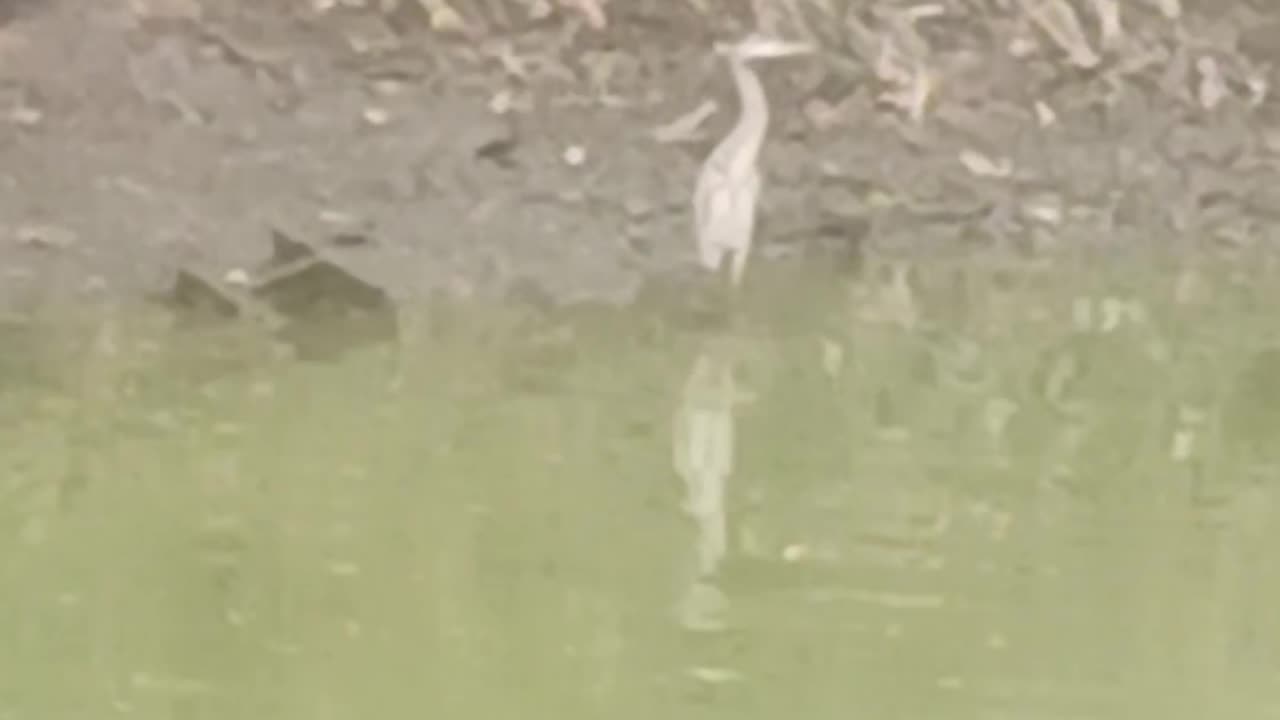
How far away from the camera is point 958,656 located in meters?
1.80

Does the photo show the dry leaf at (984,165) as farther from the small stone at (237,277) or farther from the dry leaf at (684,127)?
the small stone at (237,277)

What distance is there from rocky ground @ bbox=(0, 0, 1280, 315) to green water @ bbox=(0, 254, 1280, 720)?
0.21m

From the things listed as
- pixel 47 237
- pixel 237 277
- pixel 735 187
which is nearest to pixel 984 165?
pixel 735 187

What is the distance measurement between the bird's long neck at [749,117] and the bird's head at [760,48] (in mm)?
37

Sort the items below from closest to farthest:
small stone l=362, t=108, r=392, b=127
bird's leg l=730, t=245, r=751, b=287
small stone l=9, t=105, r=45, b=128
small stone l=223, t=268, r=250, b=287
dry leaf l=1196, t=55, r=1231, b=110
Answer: small stone l=223, t=268, r=250, b=287 < bird's leg l=730, t=245, r=751, b=287 < small stone l=9, t=105, r=45, b=128 < small stone l=362, t=108, r=392, b=127 < dry leaf l=1196, t=55, r=1231, b=110

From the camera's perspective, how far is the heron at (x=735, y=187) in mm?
2904

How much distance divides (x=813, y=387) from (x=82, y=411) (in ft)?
2.05

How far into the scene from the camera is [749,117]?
120 inches

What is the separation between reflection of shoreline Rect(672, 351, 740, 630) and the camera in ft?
6.25

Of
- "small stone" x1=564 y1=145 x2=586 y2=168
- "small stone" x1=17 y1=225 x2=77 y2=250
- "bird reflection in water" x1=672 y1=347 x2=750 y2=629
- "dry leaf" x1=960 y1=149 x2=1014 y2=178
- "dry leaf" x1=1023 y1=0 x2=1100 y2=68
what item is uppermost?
"bird reflection in water" x1=672 y1=347 x2=750 y2=629

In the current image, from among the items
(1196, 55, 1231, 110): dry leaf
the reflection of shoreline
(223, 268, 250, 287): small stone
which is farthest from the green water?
(1196, 55, 1231, 110): dry leaf

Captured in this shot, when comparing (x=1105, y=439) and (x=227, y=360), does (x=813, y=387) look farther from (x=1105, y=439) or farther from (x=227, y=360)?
(x=227, y=360)

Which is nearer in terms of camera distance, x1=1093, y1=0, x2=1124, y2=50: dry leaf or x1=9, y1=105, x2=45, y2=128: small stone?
x1=9, y1=105, x2=45, y2=128: small stone

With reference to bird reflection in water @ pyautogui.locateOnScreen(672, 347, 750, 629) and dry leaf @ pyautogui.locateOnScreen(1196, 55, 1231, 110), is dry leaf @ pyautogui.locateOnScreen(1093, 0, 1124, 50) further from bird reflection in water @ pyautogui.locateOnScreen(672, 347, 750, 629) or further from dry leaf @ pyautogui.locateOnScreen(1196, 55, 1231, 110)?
bird reflection in water @ pyautogui.locateOnScreen(672, 347, 750, 629)
